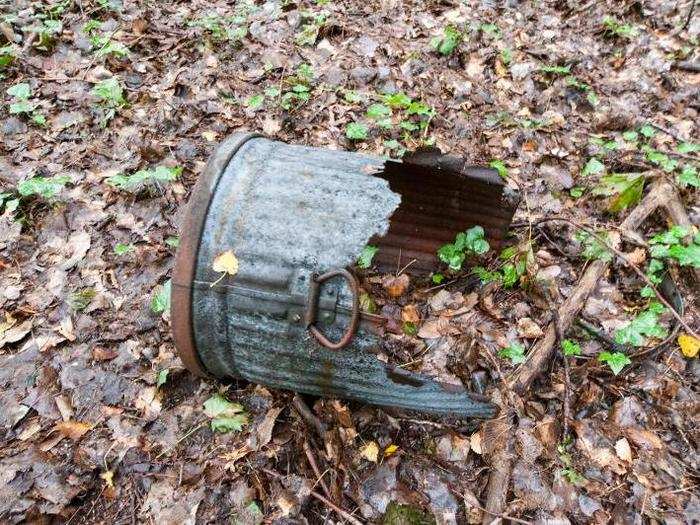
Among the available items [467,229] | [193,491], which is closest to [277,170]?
[467,229]

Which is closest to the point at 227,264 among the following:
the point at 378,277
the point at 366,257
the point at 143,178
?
the point at 366,257

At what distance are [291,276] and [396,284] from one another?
639 millimetres

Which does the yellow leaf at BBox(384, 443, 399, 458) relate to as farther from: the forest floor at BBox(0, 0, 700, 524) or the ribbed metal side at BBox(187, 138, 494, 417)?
the ribbed metal side at BBox(187, 138, 494, 417)

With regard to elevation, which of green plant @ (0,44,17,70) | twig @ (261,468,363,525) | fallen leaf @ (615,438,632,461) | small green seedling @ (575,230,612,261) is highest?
green plant @ (0,44,17,70)

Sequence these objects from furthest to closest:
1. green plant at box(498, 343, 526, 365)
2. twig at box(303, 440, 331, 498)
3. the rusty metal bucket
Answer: green plant at box(498, 343, 526, 365) < twig at box(303, 440, 331, 498) < the rusty metal bucket

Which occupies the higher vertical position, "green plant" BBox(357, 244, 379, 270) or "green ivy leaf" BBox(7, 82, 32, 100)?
"green plant" BBox(357, 244, 379, 270)

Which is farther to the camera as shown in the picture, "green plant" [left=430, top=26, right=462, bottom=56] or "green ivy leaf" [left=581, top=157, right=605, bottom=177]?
"green plant" [left=430, top=26, right=462, bottom=56]

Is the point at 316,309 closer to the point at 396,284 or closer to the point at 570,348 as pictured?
the point at 396,284

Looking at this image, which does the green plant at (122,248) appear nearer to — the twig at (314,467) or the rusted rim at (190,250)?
the rusted rim at (190,250)

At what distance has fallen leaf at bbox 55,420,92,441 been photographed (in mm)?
2391

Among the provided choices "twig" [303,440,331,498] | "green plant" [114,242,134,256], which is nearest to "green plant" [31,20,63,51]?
"green plant" [114,242,134,256]

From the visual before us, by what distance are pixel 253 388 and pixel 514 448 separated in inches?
46.7

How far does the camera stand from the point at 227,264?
1943 millimetres

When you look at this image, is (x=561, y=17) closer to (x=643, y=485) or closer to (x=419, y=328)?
(x=419, y=328)
